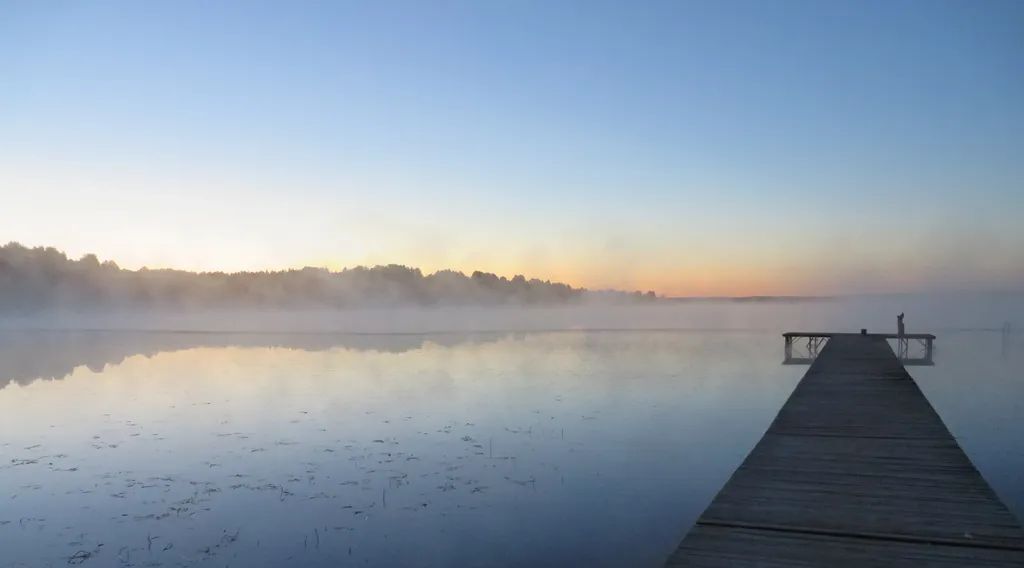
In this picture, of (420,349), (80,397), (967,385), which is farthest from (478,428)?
(420,349)

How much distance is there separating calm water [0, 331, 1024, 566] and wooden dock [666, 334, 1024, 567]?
213cm

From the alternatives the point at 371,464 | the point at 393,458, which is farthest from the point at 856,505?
the point at 393,458

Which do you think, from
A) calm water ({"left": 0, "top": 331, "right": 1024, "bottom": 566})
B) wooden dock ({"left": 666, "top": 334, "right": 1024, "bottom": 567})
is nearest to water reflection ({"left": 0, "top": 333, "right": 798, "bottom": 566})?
calm water ({"left": 0, "top": 331, "right": 1024, "bottom": 566})

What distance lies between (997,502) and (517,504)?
6341 millimetres

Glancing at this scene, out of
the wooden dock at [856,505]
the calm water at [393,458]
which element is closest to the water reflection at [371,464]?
the calm water at [393,458]

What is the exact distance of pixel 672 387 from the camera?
74.5ft

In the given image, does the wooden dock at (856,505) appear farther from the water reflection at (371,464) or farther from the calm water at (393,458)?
the water reflection at (371,464)

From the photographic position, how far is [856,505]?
21.0 ft

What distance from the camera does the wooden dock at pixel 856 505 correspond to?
523cm

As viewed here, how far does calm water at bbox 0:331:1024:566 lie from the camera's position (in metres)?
9.00

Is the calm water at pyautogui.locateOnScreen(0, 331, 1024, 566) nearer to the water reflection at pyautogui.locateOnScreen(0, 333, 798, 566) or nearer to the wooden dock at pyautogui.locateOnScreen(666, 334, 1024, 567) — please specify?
the water reflection at pyautogui.locateOnScreen(0, 333, 798, 566)

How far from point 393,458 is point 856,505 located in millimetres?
8989

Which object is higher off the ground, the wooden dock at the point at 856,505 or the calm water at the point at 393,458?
the wooden dock at the point at 856,505

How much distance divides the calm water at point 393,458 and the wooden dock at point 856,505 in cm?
213
